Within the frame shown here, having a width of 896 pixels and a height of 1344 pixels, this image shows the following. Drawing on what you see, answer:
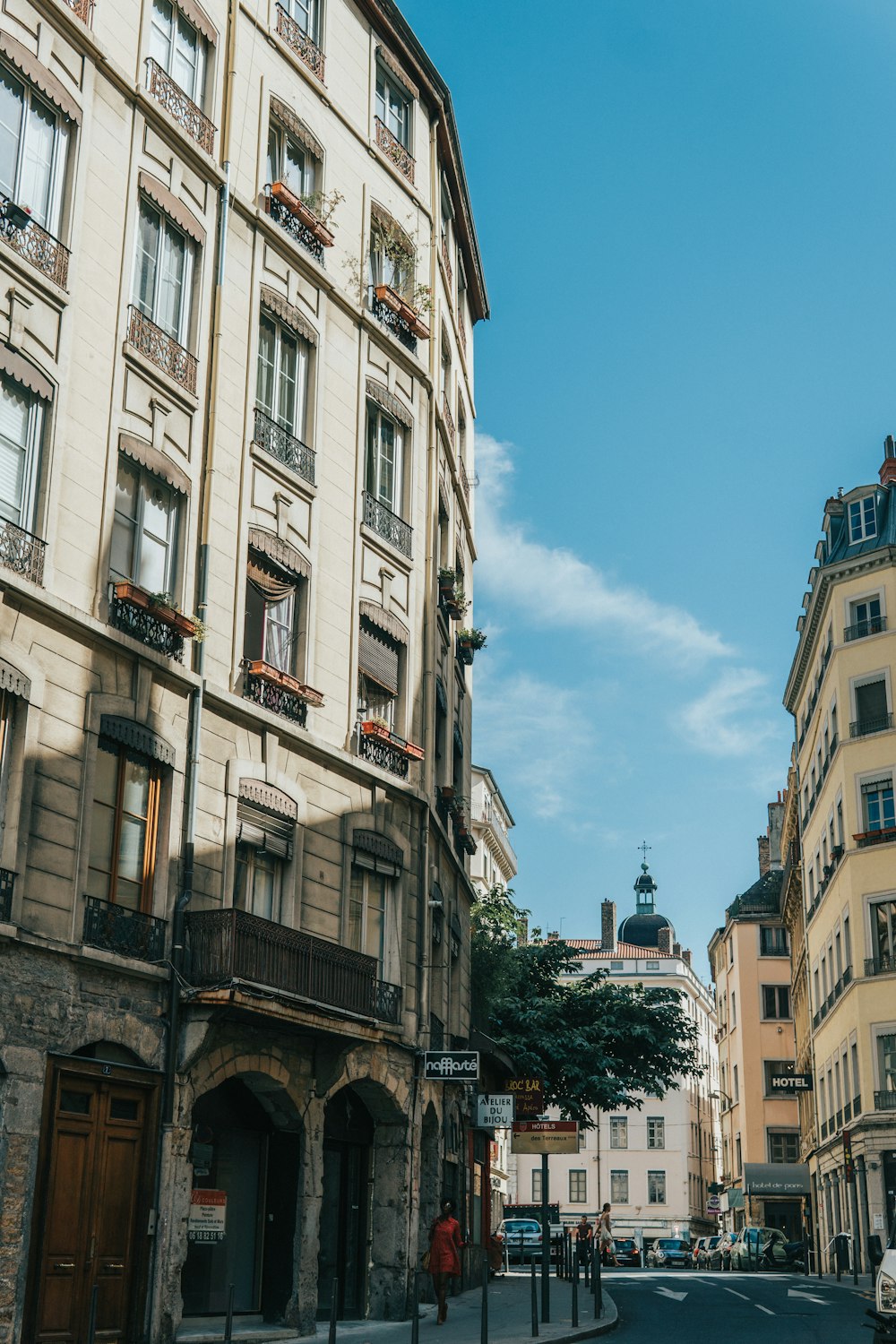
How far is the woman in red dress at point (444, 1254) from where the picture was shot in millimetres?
22553

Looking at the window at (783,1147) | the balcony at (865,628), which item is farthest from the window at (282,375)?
the window at (783,1147)

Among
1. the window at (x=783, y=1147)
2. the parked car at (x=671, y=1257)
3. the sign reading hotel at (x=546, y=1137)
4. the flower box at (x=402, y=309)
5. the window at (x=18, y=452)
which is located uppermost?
the flower box at (x=402, y=309)

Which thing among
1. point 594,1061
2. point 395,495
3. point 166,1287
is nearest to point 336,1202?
point 166,1287

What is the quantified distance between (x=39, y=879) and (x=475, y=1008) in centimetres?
2162

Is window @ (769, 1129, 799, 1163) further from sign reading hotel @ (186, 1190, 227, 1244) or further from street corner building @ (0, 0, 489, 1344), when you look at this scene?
sign reading hotel @ (186, 1190, 227, 1244)

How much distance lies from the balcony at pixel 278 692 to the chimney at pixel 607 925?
107 m

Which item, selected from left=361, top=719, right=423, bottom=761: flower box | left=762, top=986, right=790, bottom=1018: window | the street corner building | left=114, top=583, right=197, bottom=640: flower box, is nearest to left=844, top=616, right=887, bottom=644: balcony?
the street corner building

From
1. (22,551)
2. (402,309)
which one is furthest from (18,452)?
(402,309)

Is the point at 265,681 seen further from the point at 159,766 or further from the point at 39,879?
the point at 39,879

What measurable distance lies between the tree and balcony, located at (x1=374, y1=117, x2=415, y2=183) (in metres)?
20.6

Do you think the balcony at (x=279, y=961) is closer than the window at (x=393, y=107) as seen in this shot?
Yes

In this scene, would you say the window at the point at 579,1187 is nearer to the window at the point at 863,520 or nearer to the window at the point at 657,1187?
the window at the point at 657,1187

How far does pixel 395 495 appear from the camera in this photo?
26.6m

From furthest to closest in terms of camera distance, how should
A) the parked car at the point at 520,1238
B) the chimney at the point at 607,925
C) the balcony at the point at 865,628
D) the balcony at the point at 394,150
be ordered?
the chimney at the point at 607,925
the parked car at the point at 520,1238
the balcony at the point at 865,628
the balcony at the point at 394,150
